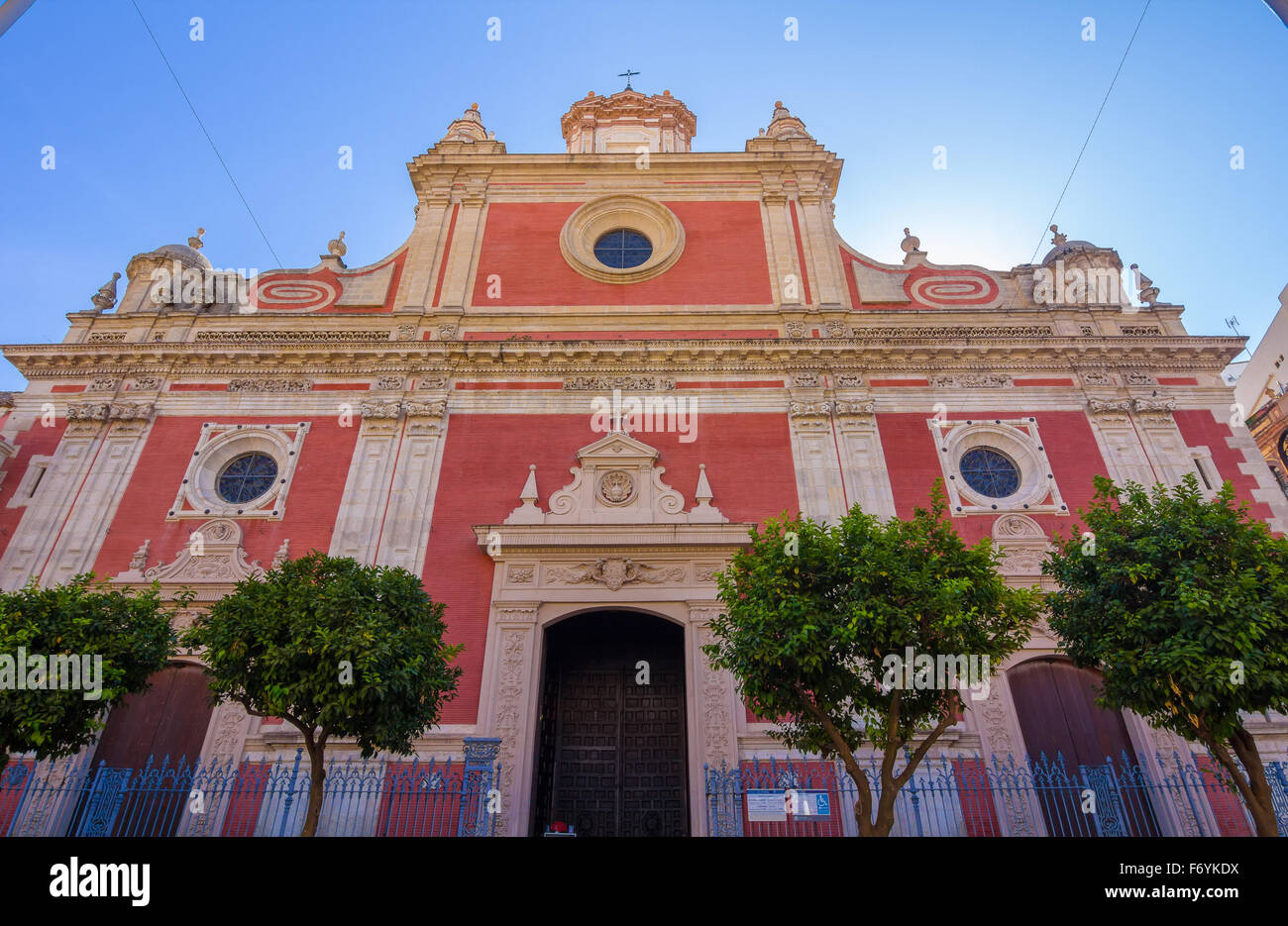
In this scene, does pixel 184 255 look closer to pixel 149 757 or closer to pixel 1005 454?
pixel 149 757

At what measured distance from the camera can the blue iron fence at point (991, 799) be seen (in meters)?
11.6

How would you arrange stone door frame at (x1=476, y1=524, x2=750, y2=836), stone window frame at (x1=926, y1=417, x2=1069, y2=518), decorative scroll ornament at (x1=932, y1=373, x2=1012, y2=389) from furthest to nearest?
decorative scroll ornament at (x1=932, y1=373, x2=1012, y2=389), stone window frame at (x1=926, y1=417, x2=1069, y2=518), stone door frame at (x1=476, y1=524, x2=750, y2=836)

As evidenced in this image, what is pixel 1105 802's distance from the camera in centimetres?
1180

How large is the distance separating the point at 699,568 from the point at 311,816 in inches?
288

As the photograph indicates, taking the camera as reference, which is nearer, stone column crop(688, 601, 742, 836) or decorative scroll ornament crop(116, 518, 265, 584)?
stone column crop(688, 601, 742, 836)

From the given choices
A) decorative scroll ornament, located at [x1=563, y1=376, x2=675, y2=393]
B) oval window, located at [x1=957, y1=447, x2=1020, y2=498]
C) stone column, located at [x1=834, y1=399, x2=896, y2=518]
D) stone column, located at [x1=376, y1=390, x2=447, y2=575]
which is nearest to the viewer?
stone column, located at [x1=376, y1=390, x2=447, y2=575]

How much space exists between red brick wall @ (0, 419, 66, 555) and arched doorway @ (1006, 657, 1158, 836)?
59.9ft

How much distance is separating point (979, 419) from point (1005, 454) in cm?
86

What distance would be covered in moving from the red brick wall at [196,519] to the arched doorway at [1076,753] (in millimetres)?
12899

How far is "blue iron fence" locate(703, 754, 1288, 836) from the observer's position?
456 inches

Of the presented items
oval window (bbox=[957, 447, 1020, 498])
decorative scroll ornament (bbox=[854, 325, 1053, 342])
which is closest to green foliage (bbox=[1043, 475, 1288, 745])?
oval window (bbox=[957, 447, 1020, 498])

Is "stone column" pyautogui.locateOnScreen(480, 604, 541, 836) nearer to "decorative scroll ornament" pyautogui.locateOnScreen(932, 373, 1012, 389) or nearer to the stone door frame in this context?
the stone door frame

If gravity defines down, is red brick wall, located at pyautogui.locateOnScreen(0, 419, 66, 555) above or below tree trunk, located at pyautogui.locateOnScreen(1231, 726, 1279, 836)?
above

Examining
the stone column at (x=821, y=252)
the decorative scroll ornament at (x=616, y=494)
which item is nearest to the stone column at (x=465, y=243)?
the decorative scroll ornament at (x=616, y=494)
